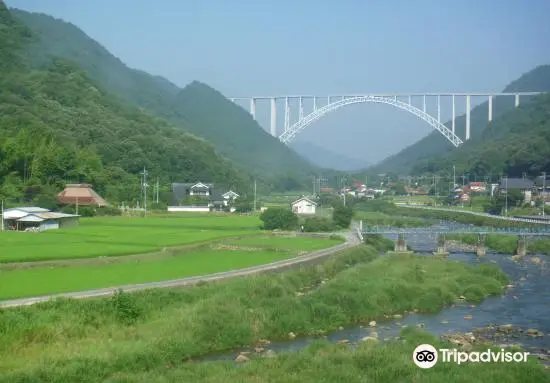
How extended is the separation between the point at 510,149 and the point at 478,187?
4.32 m

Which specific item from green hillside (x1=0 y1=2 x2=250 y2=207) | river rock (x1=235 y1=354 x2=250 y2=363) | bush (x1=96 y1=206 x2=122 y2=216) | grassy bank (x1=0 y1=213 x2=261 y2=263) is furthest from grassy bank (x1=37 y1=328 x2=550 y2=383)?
bush (x1=96 y1=206 x2=122 y2=216)

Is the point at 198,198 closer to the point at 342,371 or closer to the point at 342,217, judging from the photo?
the point at 342,217

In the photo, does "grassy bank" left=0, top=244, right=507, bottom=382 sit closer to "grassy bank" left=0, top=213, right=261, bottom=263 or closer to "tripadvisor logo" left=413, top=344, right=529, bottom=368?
"tripadvisor logo" left=413, top=344, right=529, bottom=368

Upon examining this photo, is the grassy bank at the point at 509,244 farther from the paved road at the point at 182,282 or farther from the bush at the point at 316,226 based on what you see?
the paved road at the point at 182,282

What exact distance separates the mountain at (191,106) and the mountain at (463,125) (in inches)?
673

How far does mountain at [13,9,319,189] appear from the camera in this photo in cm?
8319

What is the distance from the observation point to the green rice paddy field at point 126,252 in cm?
1611

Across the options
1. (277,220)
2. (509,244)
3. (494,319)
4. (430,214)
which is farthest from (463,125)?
(494,319)

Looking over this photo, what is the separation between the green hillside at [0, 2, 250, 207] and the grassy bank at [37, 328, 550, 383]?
79.0 ft

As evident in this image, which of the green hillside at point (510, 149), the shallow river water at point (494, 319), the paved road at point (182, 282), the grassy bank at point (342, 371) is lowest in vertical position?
the shallow river water at point (494, 319)

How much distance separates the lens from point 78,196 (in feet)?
116

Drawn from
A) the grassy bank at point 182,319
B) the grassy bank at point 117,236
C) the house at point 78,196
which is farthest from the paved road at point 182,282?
the house at point 78,196

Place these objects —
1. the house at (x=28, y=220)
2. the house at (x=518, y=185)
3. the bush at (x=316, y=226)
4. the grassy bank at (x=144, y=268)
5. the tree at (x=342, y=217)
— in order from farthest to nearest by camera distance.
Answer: the house at (x=518, y=185)
the tree at (x=342, y=217)
the bush at (x=316, y=226)
the house at (x=28, y=220)
the grassy bank at (x=144, y=268)

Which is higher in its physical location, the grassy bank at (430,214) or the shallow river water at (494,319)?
the grassy bank at (430,214)
